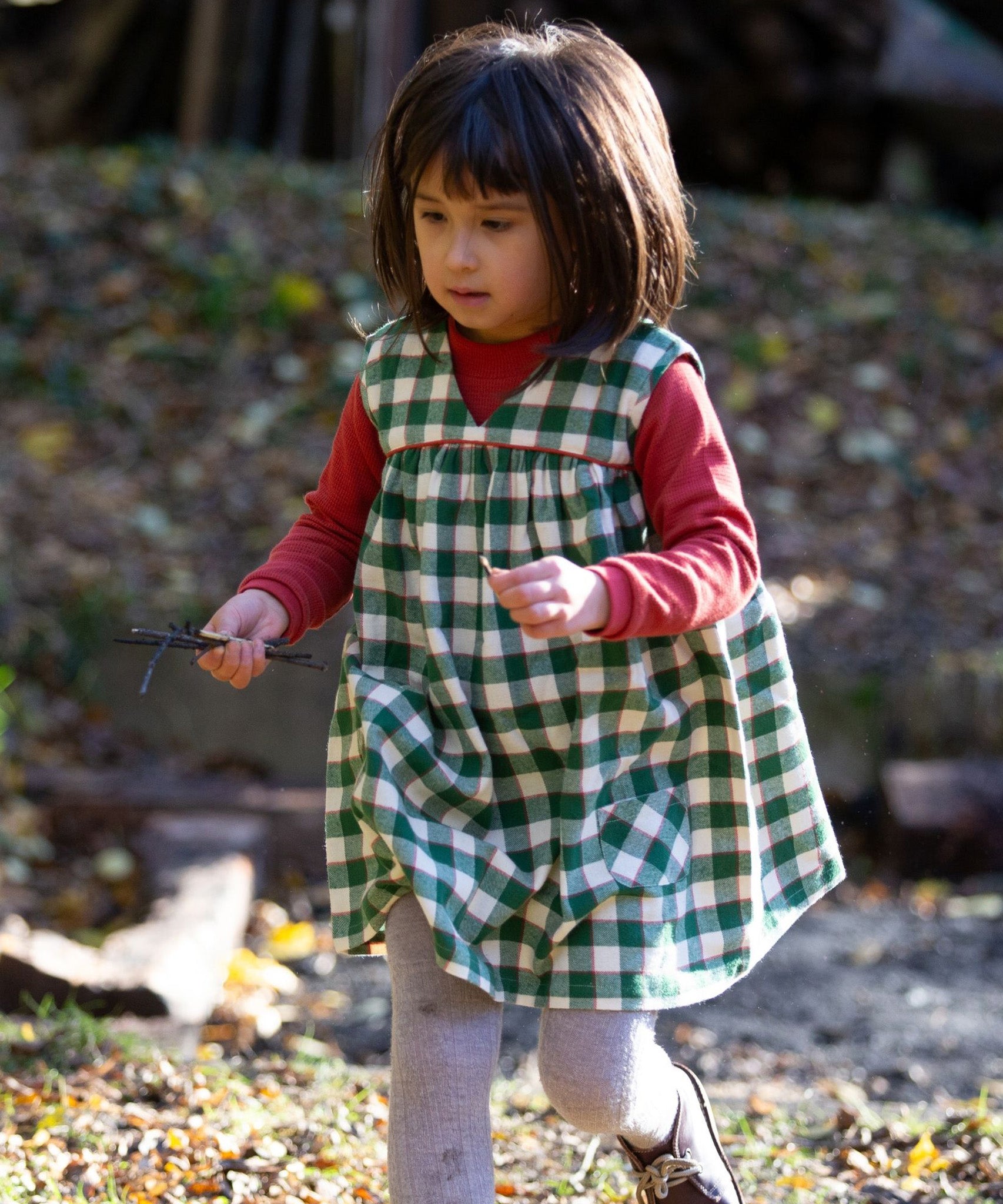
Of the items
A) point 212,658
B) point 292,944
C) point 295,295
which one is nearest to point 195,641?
point 212,658

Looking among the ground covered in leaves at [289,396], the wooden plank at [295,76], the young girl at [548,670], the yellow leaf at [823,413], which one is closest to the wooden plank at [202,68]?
the wooden plank at [295,76]

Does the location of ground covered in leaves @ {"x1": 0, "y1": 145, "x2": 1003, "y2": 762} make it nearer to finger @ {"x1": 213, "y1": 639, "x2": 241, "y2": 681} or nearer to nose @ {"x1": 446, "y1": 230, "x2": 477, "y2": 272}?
finger @ {"x1": 213, "y1": 639, "x2": 241, "y2": 681}

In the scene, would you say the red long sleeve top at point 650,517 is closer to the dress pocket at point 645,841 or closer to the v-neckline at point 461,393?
the v-neckline at point 461,393

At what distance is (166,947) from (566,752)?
1771mm

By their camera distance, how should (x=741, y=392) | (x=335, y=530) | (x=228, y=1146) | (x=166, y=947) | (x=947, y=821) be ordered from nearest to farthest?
1. (x=335, y=530)
2. (x=228, y=1146)
3. (x=166, y=947)
4. (x=947, y=821)
5. (x=741, y=392)

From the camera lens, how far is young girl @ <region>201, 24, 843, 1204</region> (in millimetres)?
1849

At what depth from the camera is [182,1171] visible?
2312mm

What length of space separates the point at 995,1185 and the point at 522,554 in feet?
4.47

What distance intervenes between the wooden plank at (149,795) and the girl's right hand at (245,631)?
262 cm

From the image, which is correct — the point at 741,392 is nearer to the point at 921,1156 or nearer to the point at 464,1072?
the point at 921,1156

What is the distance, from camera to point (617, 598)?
170 centimetres

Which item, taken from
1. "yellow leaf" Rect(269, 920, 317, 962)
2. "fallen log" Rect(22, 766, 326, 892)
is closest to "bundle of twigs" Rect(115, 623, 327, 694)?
"yellow leaf" Rect(269, 920, 317, 962)

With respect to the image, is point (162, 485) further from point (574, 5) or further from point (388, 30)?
point (574, 5)

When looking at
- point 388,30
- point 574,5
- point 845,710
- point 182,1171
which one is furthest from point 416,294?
point 574,5
